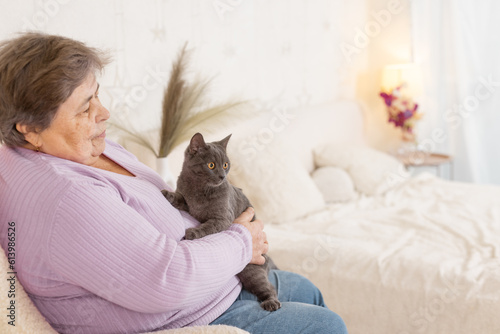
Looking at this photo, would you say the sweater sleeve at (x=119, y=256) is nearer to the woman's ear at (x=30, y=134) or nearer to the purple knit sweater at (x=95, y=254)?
the purple knit sweater at (x=95, y=254)

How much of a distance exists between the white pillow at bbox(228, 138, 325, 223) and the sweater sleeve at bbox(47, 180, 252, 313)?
53.9 inches

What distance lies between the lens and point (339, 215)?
2.74 metres

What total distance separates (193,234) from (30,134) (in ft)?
1.51

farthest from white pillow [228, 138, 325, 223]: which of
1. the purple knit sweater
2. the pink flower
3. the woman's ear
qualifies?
the pink flower

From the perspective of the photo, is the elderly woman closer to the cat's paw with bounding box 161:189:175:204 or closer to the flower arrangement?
the cat's paw with bounding box 161:189:175:204

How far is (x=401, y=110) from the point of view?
4.00 m

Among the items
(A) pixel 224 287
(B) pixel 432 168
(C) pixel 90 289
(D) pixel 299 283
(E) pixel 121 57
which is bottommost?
(B) pixel 432 168

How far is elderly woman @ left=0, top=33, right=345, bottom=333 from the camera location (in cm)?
105

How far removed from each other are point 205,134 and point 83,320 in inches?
43.5

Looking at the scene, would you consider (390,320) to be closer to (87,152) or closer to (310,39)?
(87,152)

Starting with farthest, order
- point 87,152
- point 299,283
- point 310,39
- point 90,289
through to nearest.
A: point 310,39
point 299,283
point 87,152
point 90,289

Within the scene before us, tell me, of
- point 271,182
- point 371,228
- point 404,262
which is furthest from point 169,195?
point 371,228

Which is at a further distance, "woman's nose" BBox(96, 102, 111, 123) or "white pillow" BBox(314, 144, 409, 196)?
"white pillow" BBox(314, 144, 409, 196)

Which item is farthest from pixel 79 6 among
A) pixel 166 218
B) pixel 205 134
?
pixel 166 218
